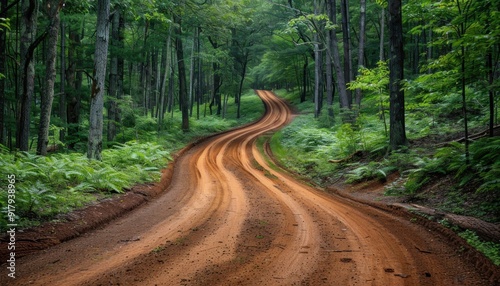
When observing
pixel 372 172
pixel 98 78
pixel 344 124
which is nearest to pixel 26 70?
pixel 98 78

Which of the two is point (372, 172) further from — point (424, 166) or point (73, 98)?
point (73, 98)

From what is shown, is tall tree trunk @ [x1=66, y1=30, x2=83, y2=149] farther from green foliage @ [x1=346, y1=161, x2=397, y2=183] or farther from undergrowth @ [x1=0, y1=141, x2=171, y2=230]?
green foliage @ [x1=346, y1=161, x2=397, y2=183]

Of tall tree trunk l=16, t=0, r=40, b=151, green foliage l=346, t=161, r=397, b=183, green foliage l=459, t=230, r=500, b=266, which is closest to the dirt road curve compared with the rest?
green foliage l=459, t=230, r=500, b=266

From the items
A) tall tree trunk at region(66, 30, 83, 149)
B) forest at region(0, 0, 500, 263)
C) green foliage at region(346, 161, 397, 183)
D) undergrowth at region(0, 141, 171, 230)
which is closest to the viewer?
undergrowth at region(0, 141, 171, 230)

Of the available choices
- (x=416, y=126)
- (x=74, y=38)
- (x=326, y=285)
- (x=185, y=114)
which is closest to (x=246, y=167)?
(x=416, y=126)

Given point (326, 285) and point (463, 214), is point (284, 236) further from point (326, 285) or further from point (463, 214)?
point (463, 214)

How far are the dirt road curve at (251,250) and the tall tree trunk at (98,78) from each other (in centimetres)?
367

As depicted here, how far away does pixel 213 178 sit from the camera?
35.9ft

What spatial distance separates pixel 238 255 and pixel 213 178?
6728 millimetres

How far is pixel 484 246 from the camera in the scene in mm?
4477

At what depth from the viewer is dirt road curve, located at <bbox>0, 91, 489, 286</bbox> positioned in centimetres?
364

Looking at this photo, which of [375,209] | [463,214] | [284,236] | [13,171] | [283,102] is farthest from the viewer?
[283,102]

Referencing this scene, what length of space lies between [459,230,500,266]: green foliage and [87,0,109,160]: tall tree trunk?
391 inches

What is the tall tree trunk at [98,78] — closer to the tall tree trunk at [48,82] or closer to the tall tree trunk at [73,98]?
the tall tree trunk at [48,82]
